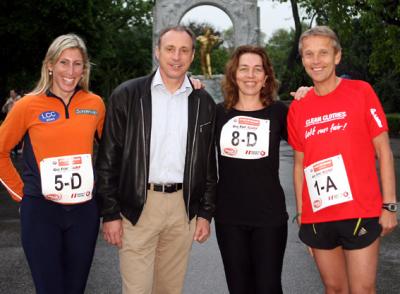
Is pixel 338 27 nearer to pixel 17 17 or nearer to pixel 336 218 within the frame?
pixel 17 17

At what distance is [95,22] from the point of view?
2517 cm

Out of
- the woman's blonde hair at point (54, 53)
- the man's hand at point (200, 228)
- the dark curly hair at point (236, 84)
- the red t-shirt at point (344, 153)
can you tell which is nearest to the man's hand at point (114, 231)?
the man's hand at point (200, 228)

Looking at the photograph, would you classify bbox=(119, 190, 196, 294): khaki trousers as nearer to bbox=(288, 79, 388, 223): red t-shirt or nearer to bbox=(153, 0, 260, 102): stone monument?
bbox=(288, 79, 388, 223): red t-shirt

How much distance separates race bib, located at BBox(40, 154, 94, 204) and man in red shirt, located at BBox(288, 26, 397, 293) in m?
1.28

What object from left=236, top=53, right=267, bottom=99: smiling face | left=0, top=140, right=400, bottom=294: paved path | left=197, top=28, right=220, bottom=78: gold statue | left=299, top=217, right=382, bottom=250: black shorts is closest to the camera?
left=299, top=217, right=382, bottom=250: black shorts

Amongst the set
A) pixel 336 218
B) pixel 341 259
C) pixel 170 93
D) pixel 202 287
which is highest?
pixel 170 93

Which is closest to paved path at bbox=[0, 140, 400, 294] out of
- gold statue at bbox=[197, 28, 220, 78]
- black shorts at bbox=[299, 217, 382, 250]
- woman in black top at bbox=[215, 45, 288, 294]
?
woman in black top at bbox=[215, 45, 288, 294]

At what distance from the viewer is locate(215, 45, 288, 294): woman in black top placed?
11.9 feet

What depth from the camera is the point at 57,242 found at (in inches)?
134

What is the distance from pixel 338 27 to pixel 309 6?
73.5 inches

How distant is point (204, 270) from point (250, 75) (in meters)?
2.35

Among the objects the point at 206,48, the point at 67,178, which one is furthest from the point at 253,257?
the point at 206,48

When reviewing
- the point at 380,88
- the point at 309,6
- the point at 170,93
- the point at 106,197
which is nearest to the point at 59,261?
the point at 106,197

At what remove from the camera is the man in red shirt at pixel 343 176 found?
3.30 m
